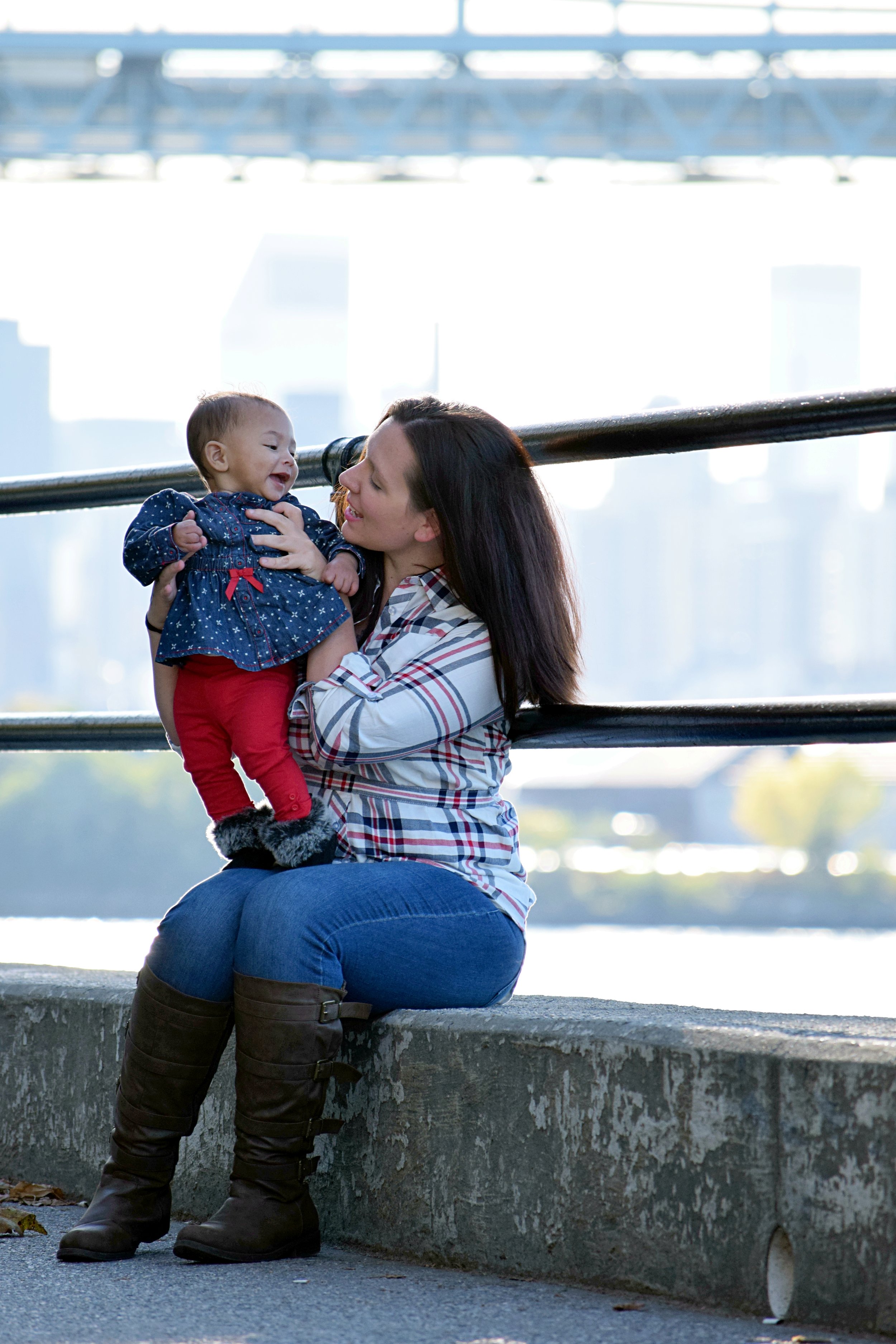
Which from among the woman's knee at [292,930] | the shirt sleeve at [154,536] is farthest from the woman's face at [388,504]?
the woman's knee at [292,930]

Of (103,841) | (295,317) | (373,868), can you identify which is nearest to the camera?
Result: (373,868)

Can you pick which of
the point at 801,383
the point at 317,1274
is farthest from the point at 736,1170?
the point at 801,383

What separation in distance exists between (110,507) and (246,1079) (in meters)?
1.08

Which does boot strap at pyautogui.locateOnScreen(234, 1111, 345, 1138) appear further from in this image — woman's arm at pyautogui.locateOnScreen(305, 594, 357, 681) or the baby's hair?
the baby's hair

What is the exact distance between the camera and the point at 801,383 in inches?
3824

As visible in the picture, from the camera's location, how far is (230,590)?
6.18 ft

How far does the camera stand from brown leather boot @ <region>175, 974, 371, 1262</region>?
5.16 feet

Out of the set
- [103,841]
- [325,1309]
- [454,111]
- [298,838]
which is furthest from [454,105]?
[103,841]

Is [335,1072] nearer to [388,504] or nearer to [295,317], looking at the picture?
[388,504]

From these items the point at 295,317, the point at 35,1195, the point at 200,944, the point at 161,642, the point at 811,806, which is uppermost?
the point at 295,317

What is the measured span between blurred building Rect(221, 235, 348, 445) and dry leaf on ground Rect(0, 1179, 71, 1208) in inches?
3715

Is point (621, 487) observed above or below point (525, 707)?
above

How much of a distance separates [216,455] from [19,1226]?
101 centimetres

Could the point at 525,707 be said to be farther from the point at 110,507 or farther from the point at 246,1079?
the point at 110,507
